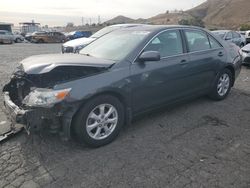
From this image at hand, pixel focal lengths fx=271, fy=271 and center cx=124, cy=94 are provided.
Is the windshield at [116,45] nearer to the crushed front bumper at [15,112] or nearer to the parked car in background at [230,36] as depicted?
the crushed front bumper at [15,112]

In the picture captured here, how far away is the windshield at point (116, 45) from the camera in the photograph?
13.7 feet

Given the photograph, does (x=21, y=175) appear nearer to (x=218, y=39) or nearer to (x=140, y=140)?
(x=140, y=140)

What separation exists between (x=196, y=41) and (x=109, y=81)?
229 cm

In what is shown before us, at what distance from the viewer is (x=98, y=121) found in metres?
3.70

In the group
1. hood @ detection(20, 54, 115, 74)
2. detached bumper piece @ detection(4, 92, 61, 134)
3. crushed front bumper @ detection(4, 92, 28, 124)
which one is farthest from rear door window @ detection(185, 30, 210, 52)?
crushed front bumper @ detection(4, 92, 28, 124)

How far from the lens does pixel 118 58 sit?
4.04 meters

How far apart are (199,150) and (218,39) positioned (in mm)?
2870

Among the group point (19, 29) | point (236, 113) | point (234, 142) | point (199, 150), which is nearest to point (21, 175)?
point (199, 150)

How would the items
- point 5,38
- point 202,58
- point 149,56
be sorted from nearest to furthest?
point 149,56, point 202,58, point 5,38

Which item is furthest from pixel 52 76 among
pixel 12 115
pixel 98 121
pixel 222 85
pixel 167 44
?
pixel 222 85

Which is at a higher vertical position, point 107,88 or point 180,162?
point 107,88

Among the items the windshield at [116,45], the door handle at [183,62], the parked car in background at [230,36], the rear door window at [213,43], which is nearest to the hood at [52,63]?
the windshield at [116,45]

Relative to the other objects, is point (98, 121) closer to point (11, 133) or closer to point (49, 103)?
point (49, 103)

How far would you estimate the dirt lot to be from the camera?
3031 mm
